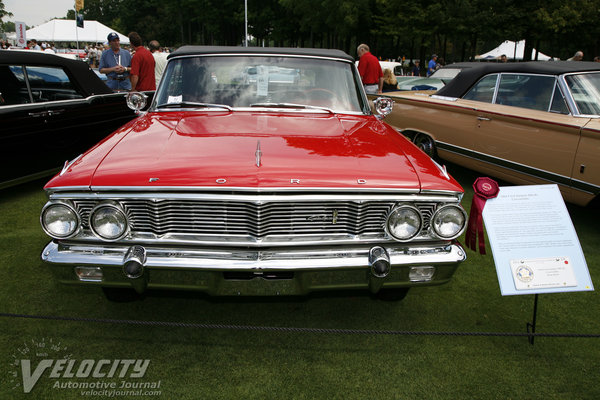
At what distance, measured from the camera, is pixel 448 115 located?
6.15 m

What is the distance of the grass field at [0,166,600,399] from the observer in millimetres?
2479

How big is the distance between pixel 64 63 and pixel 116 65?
9.84 feet

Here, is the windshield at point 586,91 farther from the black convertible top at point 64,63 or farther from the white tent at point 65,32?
the white tent at point 65,32

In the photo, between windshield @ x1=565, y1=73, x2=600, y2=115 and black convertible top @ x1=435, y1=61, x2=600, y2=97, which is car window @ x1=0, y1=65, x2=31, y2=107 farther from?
windshield @ x1=565, y1=73, x2=600, y2=115

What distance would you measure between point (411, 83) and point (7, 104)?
29.2 ft

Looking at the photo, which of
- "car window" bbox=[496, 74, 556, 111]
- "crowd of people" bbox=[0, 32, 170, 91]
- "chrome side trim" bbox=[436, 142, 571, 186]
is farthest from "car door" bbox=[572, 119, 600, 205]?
"crowd of people" bbox=[0, 32, 170, 91]

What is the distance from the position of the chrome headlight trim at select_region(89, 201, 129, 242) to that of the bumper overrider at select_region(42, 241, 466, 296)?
7 centimetres

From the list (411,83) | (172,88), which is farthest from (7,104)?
(411,83)

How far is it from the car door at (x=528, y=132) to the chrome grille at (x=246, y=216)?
298cm

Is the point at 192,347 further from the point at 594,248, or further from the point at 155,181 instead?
the point at 594,248

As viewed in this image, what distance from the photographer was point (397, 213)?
8.28 feet

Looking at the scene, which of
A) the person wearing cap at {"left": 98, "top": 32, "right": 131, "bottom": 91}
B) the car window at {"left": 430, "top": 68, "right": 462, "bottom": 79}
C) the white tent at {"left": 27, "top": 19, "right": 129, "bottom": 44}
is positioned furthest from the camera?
the white tent at {"left": 27, "top": 19, "right": 129, "bottom": 44}

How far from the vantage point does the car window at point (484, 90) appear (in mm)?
5902

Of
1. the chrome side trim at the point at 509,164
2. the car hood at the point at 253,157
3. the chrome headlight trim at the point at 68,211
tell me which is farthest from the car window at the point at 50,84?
the chrome side trim at the point at 509,164
